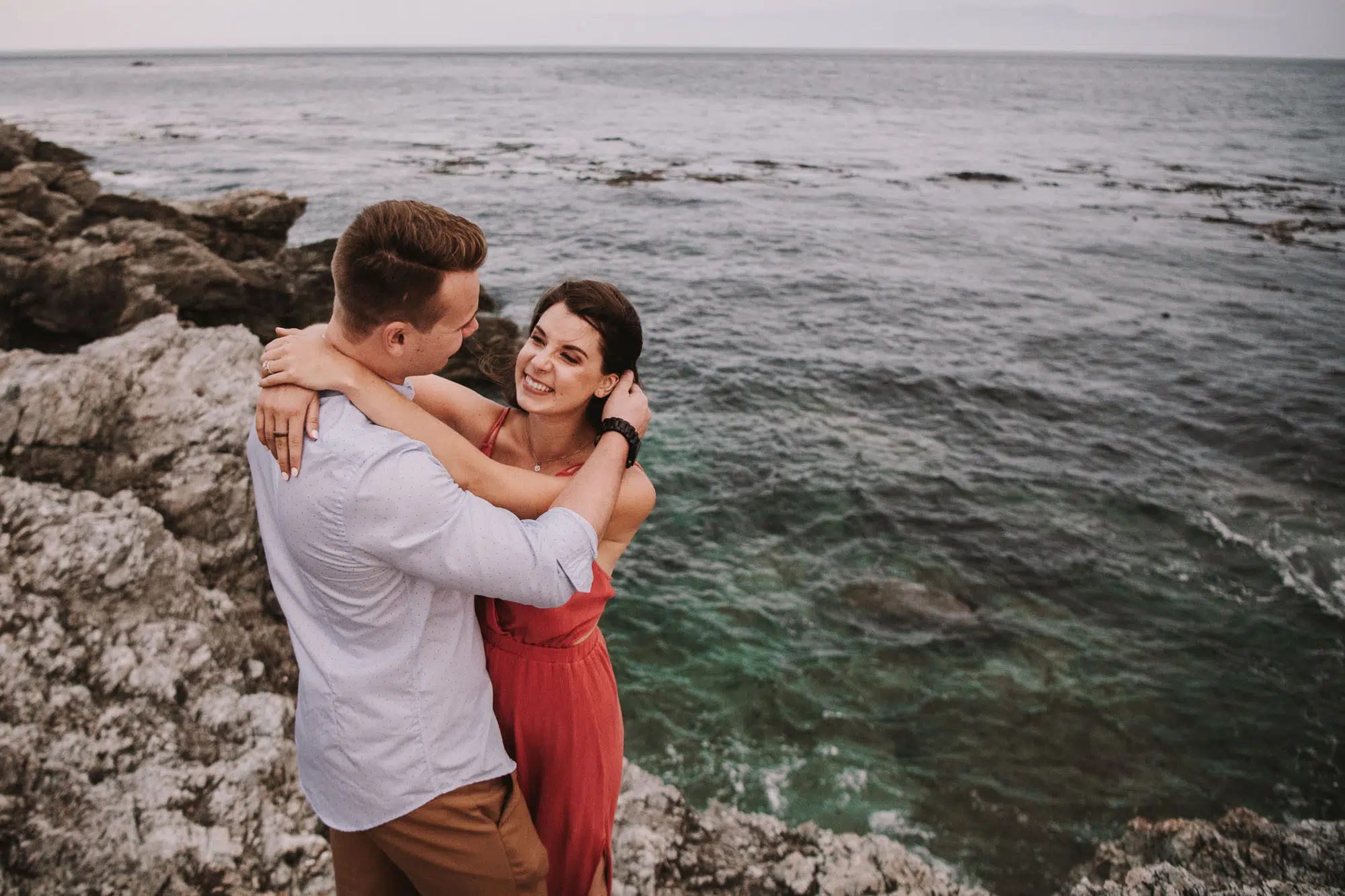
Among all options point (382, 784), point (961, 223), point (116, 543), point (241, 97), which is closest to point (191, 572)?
point (116, 543)

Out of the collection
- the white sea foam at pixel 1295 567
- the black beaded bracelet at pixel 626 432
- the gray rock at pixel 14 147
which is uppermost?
the gray rock at pixel 14 147

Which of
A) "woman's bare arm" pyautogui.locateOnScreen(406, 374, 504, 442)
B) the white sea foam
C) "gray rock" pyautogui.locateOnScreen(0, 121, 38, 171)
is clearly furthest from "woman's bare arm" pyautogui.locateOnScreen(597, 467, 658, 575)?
"gray rock" pyautogui.locateOnScreen(0, 121, 38, 171)

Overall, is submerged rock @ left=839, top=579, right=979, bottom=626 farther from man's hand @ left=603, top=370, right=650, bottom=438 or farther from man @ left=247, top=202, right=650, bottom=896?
man @ left=247, top=202, right=650, bottom=896

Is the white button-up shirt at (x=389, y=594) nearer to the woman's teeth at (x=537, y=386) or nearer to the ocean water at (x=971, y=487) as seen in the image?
the woman's teeth at (x=537, y=386)

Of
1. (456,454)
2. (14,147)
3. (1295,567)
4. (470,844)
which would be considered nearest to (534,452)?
(456,454)

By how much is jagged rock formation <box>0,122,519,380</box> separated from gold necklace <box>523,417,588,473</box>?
327 inches

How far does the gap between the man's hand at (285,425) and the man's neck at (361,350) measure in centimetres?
28

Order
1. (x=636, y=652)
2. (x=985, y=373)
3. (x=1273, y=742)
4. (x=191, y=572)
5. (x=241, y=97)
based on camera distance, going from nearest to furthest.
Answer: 1. (x=191, y=572)
2. (x=1273, y=742)
3. (x=636, y=652)
4. (x=985, y=373)
5. (x=241, y=97)

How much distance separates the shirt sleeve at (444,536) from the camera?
202 cm

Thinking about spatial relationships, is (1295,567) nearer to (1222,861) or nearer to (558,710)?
(1222,861)

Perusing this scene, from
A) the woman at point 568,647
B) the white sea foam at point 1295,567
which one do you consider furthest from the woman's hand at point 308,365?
the white sea foam at point 1295,567

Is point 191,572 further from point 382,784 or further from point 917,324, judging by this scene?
point 917,324

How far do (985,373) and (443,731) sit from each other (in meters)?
16.0

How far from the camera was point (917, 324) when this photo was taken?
1934 cm
